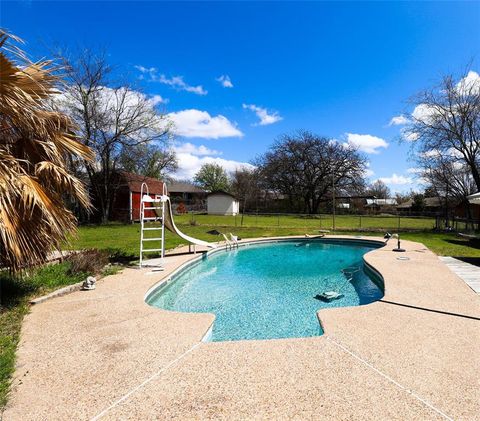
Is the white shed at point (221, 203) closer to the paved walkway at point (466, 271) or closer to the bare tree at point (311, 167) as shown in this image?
the bare tree at point (311, 167)

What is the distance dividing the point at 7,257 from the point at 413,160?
27.3m

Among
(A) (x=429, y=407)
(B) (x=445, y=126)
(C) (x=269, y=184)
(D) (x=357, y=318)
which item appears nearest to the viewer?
(A) (x=429, y=407)

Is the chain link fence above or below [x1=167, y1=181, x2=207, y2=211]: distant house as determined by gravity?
below

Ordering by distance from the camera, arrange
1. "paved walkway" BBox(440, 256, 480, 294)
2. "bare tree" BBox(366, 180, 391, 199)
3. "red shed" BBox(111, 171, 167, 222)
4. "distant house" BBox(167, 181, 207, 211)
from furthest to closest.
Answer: "bare tree" BBox(366, 180, 391, 199) < "distant house" BBox(167, 181, 207, 211) < "red shed" BBox(111, 171, 167, 222) < "paved walkway" BBox(440, 256, 480, 294)

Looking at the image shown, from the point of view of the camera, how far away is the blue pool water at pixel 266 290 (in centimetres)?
544

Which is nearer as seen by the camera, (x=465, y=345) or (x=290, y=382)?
(x=290, y=382)

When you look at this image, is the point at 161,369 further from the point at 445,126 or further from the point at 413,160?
the point at 413,160

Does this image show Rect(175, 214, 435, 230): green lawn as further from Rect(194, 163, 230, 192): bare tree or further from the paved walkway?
Rect(194, 163, 230, 192): bare tree

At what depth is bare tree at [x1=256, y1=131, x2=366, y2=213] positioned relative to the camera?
3888 cm

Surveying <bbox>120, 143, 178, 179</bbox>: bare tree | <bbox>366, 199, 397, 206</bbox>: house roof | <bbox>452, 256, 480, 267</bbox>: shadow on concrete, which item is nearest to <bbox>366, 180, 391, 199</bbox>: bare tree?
<bbox>366, 199, 397, 206</bbox>: house roof

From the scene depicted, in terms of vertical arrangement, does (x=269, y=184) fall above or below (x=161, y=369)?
above

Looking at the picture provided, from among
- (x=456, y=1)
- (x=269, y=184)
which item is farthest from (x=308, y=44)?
(x=269, y=184)

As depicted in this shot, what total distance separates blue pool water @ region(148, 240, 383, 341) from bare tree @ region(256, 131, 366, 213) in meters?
27.5

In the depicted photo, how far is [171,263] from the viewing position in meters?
9.44
